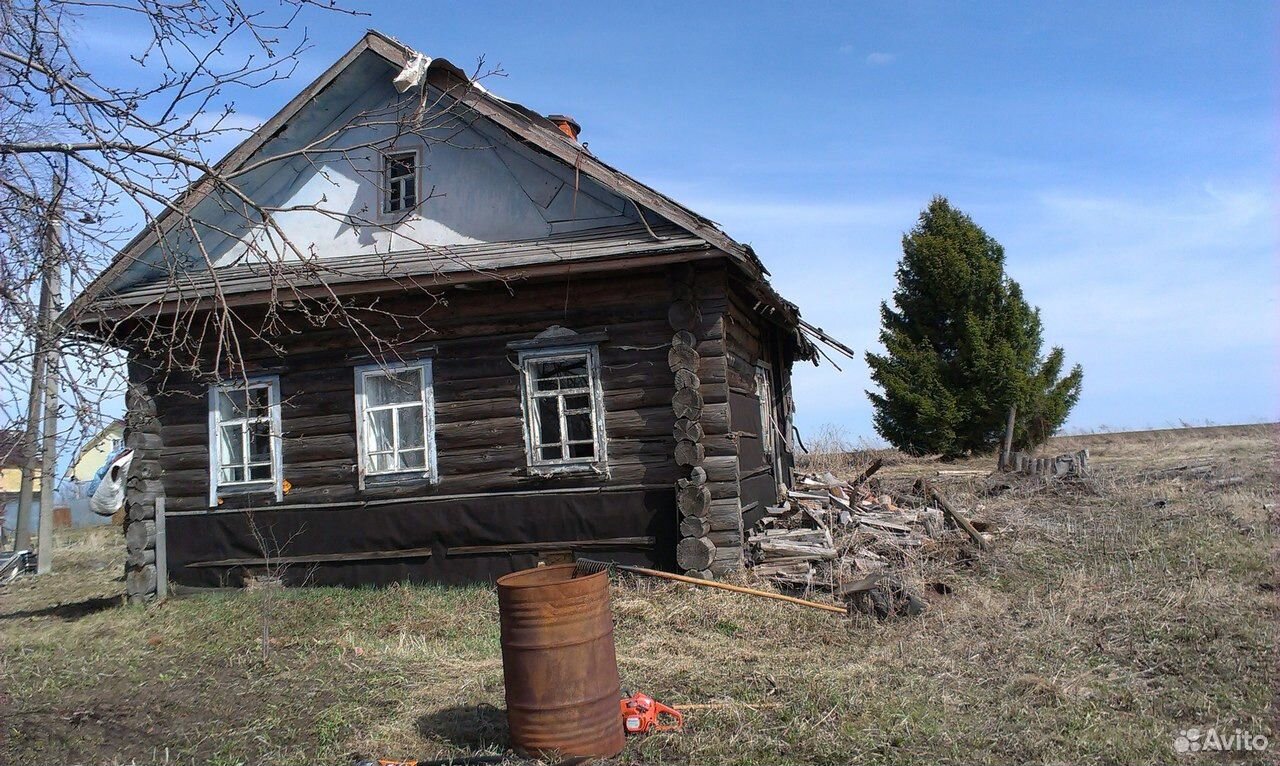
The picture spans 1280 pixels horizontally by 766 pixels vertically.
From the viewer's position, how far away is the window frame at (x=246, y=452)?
11.1 metres

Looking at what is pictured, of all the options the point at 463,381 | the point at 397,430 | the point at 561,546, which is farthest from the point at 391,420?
the point at 561,546

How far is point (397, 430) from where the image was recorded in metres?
10.9

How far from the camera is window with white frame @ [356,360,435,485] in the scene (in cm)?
1073

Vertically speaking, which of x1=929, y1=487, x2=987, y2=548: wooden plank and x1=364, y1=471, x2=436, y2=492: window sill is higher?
x1=364, y1=471, x2=436, y2=492: window sill

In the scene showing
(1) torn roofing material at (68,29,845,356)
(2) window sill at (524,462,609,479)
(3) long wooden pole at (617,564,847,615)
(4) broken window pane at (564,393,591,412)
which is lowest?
(3) long wooden pole at (617,564,847,615)

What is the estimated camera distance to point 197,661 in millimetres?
8148

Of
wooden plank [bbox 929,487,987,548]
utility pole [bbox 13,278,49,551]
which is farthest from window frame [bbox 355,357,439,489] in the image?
wooden plank [bbox 929,487,987,548]

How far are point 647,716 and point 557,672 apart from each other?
2.36 feet

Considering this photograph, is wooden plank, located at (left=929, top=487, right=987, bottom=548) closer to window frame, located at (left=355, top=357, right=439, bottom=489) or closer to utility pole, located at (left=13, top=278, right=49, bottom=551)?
window frame, located at (left=355, top=357, right=439, bottom=489)

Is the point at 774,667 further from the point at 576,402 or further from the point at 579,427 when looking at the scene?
the point at 576,402

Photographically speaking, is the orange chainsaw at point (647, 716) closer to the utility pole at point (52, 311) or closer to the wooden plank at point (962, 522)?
the utility pole at point (52, 311)

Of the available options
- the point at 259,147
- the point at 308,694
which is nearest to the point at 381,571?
the point at 308,694

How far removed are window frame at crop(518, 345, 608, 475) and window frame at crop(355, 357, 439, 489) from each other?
1.13 m

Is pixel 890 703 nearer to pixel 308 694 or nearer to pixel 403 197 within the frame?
pixel 308 694
